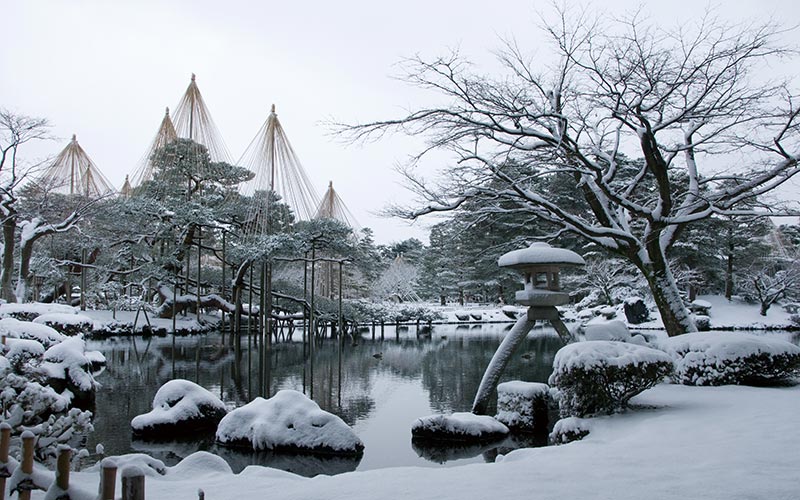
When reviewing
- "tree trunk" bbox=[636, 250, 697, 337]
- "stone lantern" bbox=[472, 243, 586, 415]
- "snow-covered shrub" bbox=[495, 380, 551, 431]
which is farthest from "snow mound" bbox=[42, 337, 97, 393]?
"tree trunk" bbox=[636, 250, 697, 337]

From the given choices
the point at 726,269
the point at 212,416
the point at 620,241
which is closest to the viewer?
the point at 212,416

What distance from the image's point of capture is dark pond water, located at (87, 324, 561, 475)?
6840 mm

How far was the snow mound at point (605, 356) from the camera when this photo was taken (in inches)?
246

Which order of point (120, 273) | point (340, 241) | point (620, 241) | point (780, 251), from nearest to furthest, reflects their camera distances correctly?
point (620, 241), point (340, 241), point (120, 273), point (780, 251)

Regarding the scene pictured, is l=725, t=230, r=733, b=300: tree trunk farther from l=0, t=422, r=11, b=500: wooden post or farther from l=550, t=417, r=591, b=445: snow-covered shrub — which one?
l=0, t=422, r=11, b=500: wooden post

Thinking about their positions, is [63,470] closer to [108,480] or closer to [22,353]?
[108,480]

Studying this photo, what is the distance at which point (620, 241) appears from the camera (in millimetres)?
10516

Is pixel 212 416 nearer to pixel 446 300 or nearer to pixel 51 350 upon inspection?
pixel 51 350

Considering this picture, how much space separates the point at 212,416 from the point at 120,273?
18.8m

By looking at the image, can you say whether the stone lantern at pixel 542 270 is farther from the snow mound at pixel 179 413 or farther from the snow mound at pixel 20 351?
the snow mound at pixel 20 351

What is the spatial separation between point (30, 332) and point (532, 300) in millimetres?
8344

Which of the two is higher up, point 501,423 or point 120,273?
point 120,273

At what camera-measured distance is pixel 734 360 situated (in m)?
7.33

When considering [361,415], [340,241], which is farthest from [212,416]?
[340,241]
